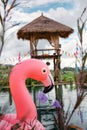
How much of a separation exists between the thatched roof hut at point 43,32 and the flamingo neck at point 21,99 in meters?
9.64

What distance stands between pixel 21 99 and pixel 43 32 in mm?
10406

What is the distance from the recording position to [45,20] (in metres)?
14.6

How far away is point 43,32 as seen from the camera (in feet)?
45.3

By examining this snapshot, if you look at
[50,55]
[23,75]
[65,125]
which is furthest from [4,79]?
[50,55]

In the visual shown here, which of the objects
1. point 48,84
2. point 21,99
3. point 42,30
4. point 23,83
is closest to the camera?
point 21,99

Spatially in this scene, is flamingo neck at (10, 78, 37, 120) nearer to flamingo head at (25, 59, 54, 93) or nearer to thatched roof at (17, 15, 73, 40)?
flamingo head at (25, 59, 54, 93)

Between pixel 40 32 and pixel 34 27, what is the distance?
0.34 metres

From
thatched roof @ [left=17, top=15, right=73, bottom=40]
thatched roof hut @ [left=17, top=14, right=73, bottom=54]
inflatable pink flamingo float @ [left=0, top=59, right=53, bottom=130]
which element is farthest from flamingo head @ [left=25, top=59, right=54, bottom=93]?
thatched roof @ [left=17, top=15, right=73, bottom=40]

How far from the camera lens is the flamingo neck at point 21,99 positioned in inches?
132

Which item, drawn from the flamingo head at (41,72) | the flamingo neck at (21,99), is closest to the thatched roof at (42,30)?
the flamingo head at (41,72)

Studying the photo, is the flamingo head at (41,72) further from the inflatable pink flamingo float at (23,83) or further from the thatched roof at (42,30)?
the thatched roof at (42,30)

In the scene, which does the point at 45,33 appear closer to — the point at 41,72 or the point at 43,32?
the point at 43,32

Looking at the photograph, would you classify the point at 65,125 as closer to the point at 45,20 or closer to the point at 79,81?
the point at 79,81

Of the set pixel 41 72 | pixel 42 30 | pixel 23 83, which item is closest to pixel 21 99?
pixel 23 83
